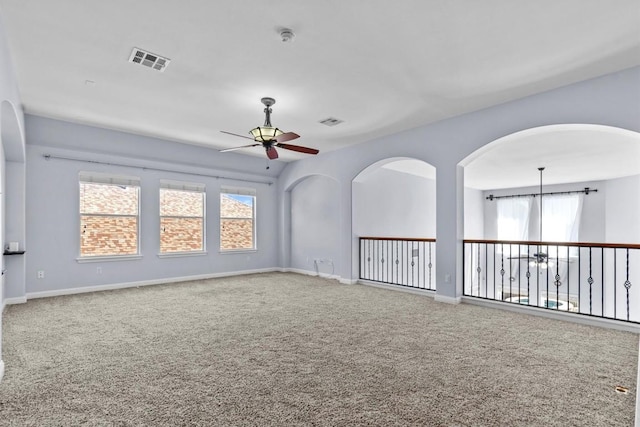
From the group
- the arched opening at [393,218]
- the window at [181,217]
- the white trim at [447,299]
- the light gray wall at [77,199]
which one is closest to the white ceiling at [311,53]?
the light gray wall at [77,199]

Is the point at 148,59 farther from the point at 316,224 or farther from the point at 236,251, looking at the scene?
the point at 316,224

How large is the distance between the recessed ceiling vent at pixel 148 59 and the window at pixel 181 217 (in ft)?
11.6

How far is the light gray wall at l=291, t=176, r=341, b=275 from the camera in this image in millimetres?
7500

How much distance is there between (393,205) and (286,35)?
5791 mm

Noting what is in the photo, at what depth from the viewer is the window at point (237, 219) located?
7.64m

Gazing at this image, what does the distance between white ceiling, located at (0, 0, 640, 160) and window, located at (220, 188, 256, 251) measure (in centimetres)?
292

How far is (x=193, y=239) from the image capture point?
7.12 metres

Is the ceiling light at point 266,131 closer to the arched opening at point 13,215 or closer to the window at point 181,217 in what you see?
the window at point 181,217

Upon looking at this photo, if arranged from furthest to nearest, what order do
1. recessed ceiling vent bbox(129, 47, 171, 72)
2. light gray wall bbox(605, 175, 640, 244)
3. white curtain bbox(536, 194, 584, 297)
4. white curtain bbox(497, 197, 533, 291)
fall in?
white curtain bbox(497, 197, 533, 291) → white curtain bbox(536, 194, 584, 297) → light gray wall bbox(605, 175, 640, 244) → recessed ceiling vent bbox(129, 47, 171, 72)

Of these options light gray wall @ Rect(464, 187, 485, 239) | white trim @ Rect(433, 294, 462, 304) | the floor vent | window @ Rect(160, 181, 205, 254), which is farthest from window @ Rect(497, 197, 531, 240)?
window @ Rect(160, 181, 205, 254)

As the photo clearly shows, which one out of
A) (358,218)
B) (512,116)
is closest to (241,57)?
(512,116)

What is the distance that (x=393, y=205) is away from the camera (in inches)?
321

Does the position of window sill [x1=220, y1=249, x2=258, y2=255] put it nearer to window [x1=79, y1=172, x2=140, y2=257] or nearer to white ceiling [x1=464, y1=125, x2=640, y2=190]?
window [x1=79, y1=172, x2=140, y2=257]

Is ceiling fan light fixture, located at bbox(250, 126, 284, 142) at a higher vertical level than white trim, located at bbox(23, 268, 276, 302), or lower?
higher
